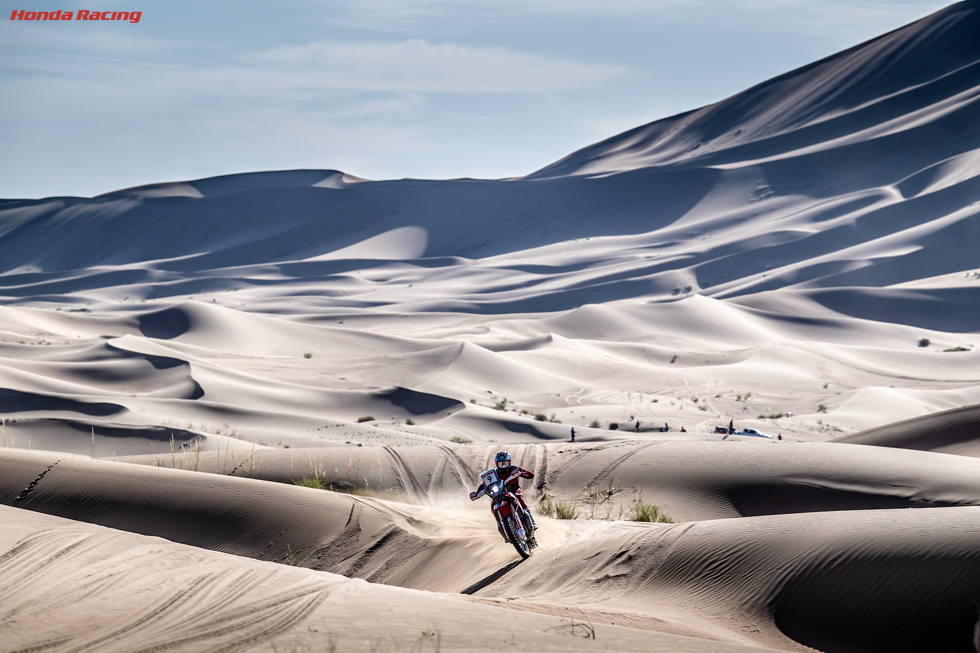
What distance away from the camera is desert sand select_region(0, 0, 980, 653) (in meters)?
5.62

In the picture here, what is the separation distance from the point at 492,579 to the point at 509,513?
0.61 meters

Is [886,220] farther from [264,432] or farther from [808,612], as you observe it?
[808,612]

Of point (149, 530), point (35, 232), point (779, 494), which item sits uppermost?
point (35, 232)

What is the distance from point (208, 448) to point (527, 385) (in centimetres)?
1518

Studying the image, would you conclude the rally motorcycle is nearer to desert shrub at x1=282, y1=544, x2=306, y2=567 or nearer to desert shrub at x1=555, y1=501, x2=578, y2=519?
desert shrub at x1=282, y1=544, x2=306, y2=567

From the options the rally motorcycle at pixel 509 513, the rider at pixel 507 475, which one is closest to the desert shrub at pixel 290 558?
the rider at pixel 507 475

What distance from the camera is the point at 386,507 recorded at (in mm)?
9750

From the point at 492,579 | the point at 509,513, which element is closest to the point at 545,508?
the point at 509,513

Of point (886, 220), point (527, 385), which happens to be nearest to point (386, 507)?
point (527, 385)

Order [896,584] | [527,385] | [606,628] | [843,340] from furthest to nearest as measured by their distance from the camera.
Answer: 1. [843,340]
2. [527,385]
3. [896,584]
4. [606,628]

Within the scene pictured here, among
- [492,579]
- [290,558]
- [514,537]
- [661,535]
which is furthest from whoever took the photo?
[290,558]

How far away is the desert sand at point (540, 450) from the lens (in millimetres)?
5625

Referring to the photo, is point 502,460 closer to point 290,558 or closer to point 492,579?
point 492,579

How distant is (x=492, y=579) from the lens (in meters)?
7.32
